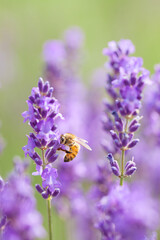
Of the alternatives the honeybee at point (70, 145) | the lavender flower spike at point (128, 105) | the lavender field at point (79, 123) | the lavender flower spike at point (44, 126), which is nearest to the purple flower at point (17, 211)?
the lavender field at point (79, 123)

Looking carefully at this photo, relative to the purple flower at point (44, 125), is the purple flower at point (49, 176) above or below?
below

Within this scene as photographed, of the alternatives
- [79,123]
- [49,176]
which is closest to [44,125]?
[49,176]

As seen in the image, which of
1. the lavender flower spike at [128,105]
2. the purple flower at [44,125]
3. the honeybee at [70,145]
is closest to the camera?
the purple flower at [44,125]

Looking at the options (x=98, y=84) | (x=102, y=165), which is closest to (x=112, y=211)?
(x=102, y=165)

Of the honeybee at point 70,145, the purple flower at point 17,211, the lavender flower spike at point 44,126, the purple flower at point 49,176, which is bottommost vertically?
the purple flower at point 17,211

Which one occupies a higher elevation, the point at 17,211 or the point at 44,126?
the point at 44,126

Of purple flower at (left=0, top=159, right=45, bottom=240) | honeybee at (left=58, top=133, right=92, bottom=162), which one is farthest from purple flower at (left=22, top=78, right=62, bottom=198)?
honeybee at (left=58, top=133, right=92, bottom=162)

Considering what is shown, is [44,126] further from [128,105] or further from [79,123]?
[79,123]

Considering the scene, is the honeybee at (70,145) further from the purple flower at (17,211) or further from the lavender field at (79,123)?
the purple flower at (17,211)
